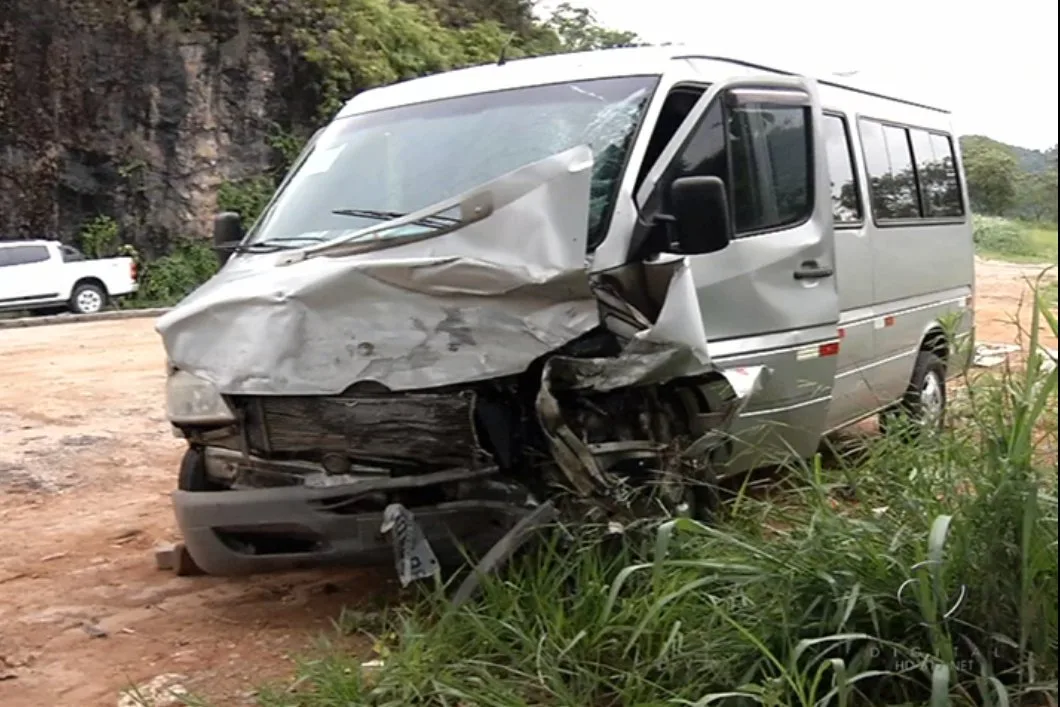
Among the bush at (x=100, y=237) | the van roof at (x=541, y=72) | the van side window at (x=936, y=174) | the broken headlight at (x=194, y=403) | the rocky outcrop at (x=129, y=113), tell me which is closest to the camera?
the broken headlight at (x=194, y=403)

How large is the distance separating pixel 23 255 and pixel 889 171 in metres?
17.2

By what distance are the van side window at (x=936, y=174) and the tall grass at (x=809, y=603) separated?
3.70 meters

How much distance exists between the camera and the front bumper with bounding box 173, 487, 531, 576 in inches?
163

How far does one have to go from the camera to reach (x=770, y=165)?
5359 mm

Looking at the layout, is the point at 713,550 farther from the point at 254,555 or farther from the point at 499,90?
the point at 499,90

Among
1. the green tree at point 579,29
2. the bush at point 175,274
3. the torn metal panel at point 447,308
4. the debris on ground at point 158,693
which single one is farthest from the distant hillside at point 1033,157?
the green tree at point 579,29

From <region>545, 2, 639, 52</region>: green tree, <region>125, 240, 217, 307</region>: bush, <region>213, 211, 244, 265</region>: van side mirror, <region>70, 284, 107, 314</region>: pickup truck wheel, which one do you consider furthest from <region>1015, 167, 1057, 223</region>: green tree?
<region>545, 2, 639, 52</region>: green tree

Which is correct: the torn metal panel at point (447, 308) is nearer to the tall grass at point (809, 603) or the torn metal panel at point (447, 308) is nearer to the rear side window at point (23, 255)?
the tall grass at point (809, 603)

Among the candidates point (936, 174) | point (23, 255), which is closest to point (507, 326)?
point (936, 174)

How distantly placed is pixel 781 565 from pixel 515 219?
1441mm

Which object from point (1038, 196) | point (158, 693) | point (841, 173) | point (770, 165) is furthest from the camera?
point (841, 173)

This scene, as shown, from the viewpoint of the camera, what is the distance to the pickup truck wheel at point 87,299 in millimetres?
20953

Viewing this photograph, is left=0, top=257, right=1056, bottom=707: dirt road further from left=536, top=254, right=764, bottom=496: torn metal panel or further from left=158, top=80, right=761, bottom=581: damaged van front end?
left=536, top=254, right=764, bottom=496: torn metal panel

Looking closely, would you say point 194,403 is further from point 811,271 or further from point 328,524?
point 811,271
